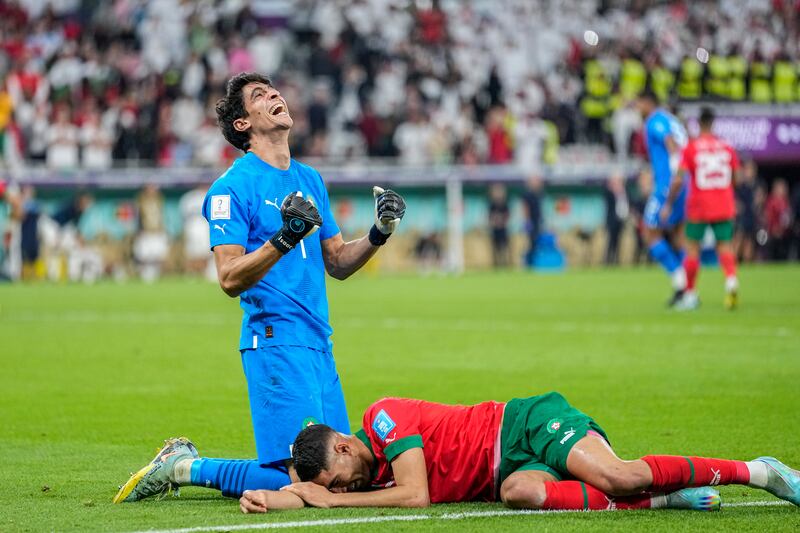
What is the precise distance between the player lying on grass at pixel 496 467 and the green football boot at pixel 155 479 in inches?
25.4

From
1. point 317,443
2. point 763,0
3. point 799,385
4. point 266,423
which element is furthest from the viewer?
point 763,0

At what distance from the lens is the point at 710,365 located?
12.3m

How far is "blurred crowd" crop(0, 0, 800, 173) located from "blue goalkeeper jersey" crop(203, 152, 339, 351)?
22.7 metres

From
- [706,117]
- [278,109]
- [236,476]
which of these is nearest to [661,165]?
[706,117]

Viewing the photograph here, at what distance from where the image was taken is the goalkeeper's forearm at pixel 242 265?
6.38 meters

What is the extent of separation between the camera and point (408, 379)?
11.8m

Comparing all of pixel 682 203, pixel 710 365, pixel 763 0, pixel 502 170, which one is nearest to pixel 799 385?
pixel 710 365

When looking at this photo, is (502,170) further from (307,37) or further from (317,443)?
(317,443)

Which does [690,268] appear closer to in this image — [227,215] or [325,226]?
[325,226]

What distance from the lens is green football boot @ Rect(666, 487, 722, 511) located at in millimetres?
6105

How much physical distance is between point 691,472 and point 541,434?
26.4 inches

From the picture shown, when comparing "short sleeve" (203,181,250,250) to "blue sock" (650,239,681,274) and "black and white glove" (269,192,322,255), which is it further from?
"blue sock" (650,239,681,274)

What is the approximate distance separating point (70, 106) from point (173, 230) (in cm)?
343

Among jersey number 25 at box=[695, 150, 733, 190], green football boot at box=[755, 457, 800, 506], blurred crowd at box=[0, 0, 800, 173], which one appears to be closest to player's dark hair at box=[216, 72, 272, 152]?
green football boot at box=[755, 457, 800, 506]
